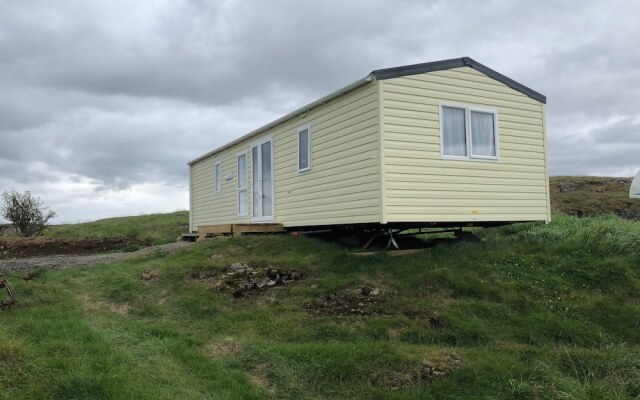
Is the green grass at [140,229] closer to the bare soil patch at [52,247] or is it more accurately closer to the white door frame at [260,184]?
the bare soil patch at [52,247]

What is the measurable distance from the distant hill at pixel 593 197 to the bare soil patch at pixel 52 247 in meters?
17.8

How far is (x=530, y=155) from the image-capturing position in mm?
11203

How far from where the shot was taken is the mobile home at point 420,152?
376 inches

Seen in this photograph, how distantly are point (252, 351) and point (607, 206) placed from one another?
74.9 feet

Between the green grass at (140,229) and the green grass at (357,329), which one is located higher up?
the green grass at (140,229)

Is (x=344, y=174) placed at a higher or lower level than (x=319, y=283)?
higher

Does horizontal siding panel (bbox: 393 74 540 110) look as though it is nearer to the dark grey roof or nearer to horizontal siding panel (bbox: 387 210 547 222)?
the dark grey roof

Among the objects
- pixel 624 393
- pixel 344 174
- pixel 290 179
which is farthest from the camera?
pixel 290 179

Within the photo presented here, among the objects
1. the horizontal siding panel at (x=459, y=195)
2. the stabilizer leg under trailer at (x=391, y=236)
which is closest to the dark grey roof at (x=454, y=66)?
the horizontal siding panel at (x=459, y=195)

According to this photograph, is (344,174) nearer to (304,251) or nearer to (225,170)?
(304,251)

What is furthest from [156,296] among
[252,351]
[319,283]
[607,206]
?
[607,206]

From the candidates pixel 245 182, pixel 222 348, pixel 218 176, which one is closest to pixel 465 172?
pixel 222 348

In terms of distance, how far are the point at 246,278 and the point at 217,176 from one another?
27.6 ft

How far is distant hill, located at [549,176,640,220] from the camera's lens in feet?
76.3
